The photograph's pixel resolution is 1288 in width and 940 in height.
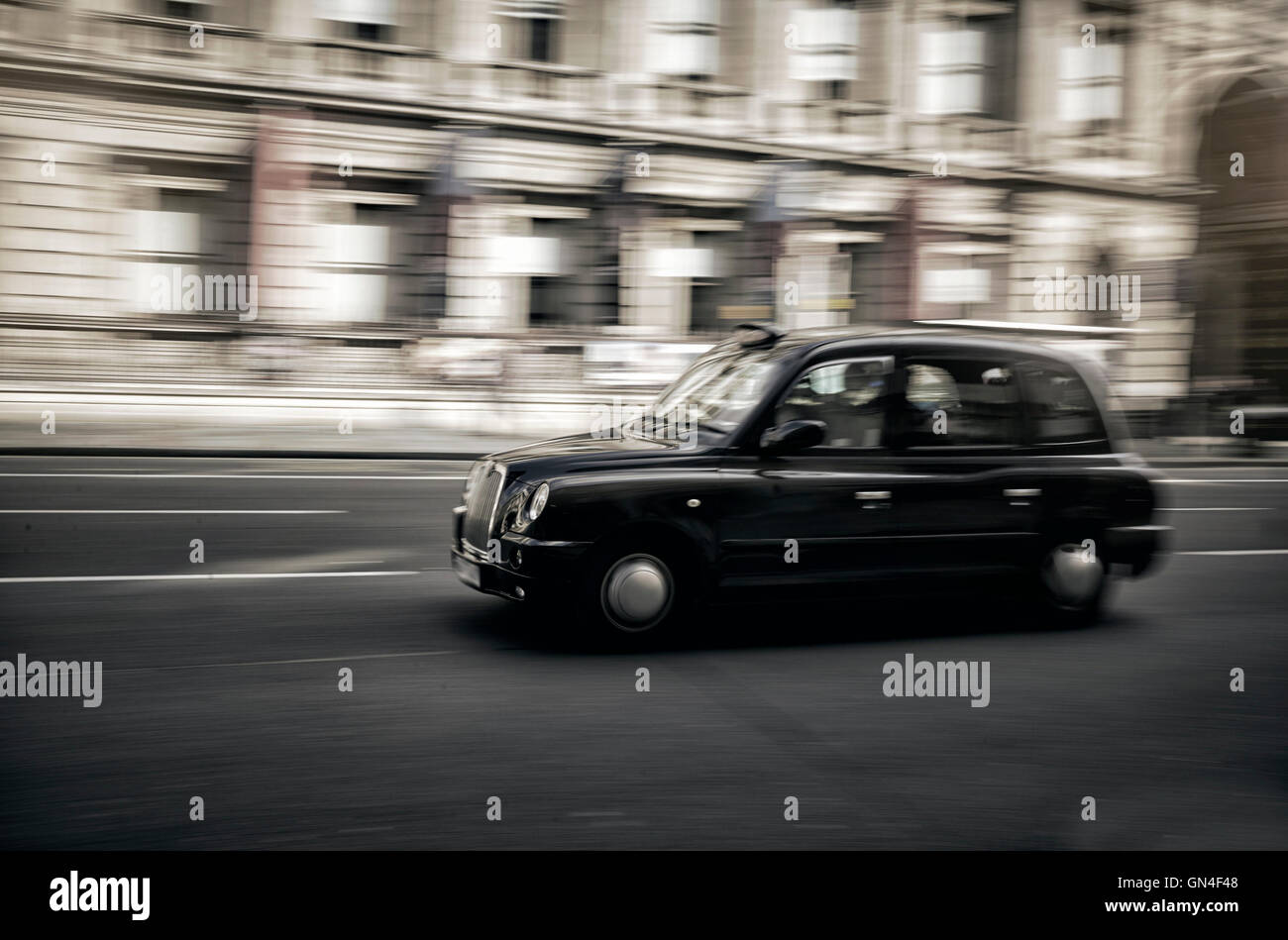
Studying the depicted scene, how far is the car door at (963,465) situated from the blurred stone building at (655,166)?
15603 mm

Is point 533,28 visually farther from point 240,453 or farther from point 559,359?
point 240,453

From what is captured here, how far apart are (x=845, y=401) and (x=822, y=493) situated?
0.55 meters

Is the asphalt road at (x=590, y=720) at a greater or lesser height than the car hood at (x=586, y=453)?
lesser

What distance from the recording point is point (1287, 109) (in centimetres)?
2916

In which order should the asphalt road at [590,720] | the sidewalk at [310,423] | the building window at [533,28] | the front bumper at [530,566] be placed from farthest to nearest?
the building window at [533,28] → the sidewalk at [310,423] → the front bumper at [530,566] → the asphalt road at [590,720]

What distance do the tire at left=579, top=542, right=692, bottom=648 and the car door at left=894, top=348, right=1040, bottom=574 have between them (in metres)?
1.27


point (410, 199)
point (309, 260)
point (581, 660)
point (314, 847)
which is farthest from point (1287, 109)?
point (314, 847)

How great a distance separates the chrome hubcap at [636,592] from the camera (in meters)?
6.45

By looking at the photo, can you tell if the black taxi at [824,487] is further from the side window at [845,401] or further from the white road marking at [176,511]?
the white road marking at [176,511]

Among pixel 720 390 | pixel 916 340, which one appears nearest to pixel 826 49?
pixel 916 340

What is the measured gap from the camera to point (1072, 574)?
7.40m

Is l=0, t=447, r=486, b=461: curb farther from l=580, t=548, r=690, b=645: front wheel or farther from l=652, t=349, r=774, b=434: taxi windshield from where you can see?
l=580, t=548, r=690, b=645: front wheel

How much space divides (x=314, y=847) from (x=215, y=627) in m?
3.11

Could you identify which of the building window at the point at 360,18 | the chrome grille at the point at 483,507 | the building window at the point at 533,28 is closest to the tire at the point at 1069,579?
the chrome grille at the point at 483,507
